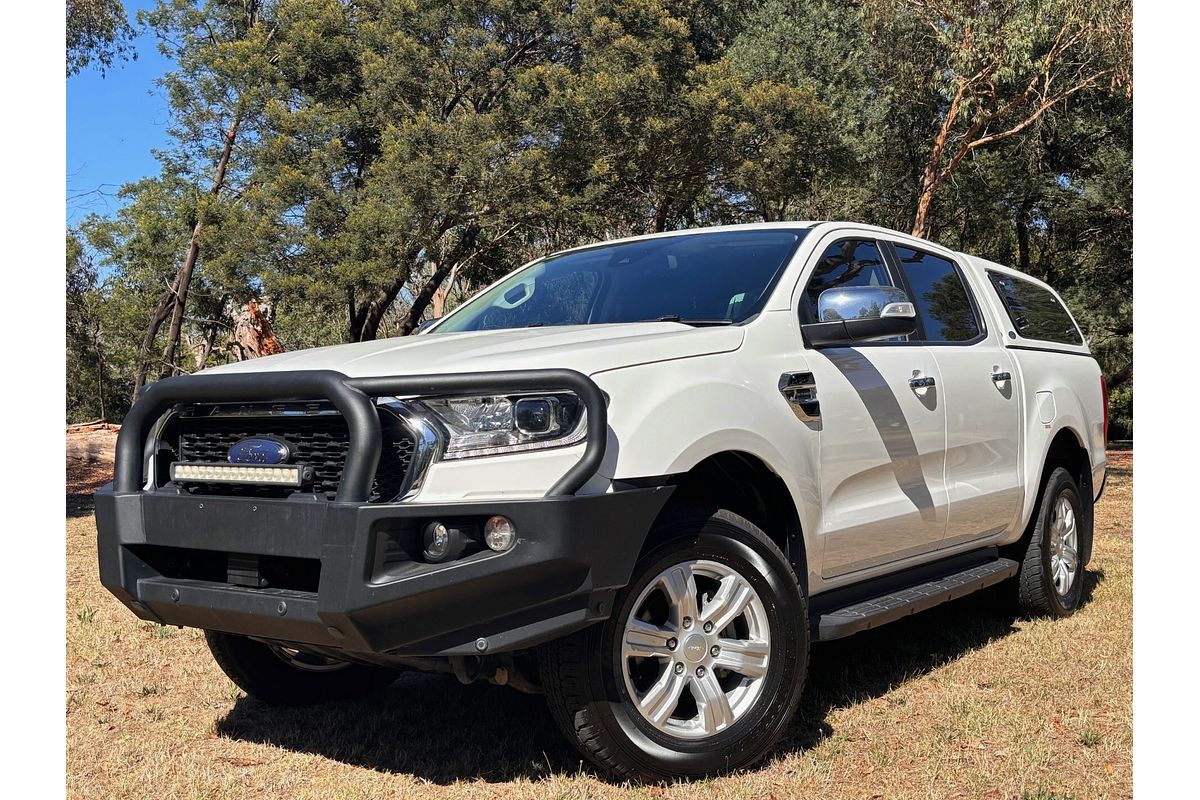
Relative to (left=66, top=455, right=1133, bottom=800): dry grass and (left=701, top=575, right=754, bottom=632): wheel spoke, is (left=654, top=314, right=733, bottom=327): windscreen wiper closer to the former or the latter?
(left=701, top=575, right=754, bottom=632): wheel spoke

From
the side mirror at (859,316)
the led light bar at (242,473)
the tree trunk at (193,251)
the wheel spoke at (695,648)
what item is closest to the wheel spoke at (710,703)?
the wheel spoke at (695,648)

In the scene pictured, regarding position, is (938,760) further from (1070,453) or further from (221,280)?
(221,280)

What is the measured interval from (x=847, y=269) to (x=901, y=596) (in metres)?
1.43

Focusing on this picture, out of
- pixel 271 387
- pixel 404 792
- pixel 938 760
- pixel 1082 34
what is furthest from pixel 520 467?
pixel 1082 34

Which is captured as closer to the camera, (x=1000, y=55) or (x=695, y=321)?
(x=695, y=321)

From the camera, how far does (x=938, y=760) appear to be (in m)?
4.02

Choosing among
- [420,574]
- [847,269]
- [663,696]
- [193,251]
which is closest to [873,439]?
[847,269]

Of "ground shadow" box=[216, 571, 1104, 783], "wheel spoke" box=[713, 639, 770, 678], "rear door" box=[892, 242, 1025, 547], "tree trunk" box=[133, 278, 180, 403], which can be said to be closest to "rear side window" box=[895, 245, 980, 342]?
"rear door" box=[892, 242, 1025, 547]

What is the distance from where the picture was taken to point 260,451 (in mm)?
3498

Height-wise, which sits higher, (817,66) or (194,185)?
(817,66)

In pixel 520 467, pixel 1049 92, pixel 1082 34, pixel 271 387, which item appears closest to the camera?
pixel 520 467

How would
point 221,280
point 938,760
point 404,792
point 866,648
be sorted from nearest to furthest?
point 404,792 < point 938,760 < point 866,648 < point 221,280

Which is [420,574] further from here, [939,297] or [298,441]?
[939,297]

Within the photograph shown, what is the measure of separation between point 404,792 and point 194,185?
2173cm
